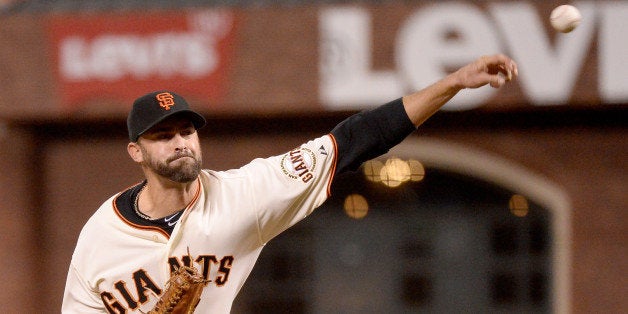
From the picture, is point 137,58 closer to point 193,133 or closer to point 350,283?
point 350,283

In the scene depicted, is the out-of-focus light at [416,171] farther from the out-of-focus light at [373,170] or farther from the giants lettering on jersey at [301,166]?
the giants lettering on jersey at [301,166]

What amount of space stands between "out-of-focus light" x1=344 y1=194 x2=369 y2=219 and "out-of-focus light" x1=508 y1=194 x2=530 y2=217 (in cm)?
122

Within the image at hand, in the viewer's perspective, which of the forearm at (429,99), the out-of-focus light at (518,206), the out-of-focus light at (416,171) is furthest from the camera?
the out-of-focus light at (416,171)

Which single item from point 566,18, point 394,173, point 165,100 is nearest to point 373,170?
point 394,173

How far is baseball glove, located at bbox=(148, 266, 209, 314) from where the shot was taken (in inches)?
137

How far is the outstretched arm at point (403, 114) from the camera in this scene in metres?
3.35

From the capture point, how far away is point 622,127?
7.84 m

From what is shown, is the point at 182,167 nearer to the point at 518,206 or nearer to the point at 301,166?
the point at 301,166

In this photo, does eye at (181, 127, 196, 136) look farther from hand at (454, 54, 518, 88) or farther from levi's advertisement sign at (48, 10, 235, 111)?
levi's advertisement sign at (48, 10, 235, 111)

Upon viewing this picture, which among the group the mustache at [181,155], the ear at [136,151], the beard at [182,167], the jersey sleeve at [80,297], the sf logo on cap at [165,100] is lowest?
the jersey sleeve at [80,297]

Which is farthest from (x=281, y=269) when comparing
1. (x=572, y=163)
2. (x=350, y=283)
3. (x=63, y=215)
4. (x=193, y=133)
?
(x=193, y=133)

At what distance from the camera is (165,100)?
3486 mm

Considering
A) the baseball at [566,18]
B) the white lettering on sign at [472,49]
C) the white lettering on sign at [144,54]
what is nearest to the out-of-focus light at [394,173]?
the white lettering on sign at [472,49]

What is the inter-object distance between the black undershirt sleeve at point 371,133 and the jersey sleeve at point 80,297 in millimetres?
964
